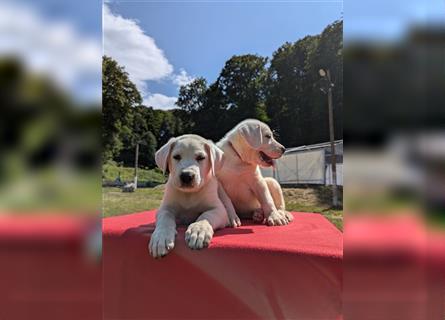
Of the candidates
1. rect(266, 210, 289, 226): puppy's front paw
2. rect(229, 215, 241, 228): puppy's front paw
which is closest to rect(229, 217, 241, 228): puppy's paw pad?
rect(229, 215, 241, 228): puppy's front paw

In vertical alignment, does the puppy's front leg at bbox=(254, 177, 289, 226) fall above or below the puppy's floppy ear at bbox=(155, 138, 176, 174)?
below

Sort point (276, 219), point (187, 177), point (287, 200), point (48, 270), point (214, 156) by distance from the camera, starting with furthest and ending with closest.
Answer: point (287, 200) < point (276, 219) < point (214, 156) < point (187, 177) < point (48, 270)

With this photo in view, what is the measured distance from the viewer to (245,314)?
83cm

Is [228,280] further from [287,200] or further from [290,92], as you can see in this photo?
[290,92]

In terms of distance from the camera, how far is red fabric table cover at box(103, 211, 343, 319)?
0.79 meters

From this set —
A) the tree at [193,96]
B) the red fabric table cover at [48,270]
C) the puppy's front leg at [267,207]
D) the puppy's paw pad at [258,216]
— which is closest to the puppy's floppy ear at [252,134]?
the puppy's front leg at [267,207]

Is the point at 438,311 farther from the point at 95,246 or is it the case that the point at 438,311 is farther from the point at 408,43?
the point at 95,246

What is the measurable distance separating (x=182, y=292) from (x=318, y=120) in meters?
1.20

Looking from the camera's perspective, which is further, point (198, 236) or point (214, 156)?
point (214, 156)

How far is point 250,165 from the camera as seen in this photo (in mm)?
1281

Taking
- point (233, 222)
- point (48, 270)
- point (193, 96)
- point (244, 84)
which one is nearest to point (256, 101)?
point (244, 84)

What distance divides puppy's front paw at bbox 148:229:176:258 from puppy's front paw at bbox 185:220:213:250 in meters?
0.04

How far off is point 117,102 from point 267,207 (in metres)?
0.72

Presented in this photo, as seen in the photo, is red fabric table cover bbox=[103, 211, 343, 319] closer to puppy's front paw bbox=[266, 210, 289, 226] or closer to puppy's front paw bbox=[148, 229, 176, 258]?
puppy's front paw bbox=[148, 229, 176, 258]
